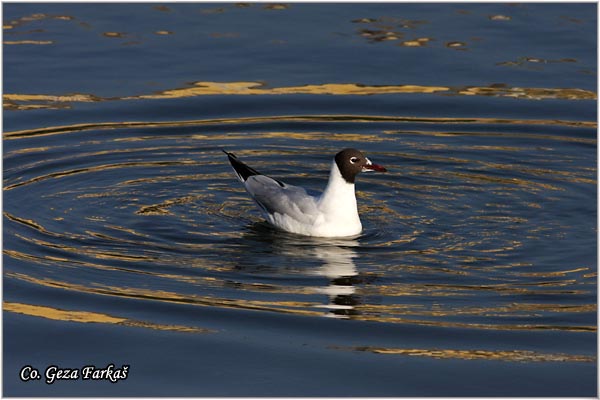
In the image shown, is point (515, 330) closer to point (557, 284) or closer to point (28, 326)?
point (557, 284)

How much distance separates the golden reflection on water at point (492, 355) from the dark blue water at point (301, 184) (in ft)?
0.08

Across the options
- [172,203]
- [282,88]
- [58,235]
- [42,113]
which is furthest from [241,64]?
[58,235]

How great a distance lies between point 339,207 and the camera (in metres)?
15.2

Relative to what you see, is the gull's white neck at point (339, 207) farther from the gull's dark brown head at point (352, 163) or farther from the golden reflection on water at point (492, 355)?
the golden reflection on water at point (492, 355)

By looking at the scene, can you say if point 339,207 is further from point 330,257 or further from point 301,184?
point 301,184

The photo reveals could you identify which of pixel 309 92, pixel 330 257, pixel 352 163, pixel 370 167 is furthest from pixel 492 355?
pixel 309 92

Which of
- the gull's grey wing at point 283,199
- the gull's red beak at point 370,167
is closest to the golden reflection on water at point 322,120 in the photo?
the gull's grey wing at point 283,199

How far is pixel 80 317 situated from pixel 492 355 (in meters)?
3.71

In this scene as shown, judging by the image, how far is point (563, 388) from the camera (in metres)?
A: 11.4

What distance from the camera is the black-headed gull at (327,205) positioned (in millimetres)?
15211

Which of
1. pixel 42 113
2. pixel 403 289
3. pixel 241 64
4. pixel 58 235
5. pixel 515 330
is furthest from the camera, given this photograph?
pixel 241 64

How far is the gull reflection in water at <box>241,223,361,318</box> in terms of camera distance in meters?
13.2

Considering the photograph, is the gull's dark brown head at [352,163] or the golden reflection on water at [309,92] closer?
the gull's dark brown head at [352,163]

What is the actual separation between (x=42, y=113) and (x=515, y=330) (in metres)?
8.88
